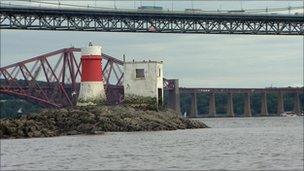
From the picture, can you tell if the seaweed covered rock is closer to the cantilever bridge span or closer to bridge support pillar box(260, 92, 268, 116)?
the cantilever bridge span

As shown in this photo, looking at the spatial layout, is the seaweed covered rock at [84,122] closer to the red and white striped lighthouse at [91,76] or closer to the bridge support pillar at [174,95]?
the red and white striped lighthouse at [91,76]

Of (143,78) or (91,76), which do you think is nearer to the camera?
(143,78)

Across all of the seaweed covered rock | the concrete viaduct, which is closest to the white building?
the seaweed covered rock

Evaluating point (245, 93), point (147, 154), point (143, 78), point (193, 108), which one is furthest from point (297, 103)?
point (147, 154)

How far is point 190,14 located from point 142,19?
514cm

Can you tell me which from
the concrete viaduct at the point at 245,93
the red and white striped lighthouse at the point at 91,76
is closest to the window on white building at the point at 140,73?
the red and white striped lighthouse at the point at 91,76

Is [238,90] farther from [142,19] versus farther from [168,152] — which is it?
[168,152]

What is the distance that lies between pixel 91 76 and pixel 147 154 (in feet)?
94.9

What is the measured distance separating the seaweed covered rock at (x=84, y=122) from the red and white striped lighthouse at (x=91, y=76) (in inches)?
195

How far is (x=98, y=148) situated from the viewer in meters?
39.0

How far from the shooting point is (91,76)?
208 ft

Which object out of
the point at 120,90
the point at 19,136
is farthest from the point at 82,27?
the point at 19,136

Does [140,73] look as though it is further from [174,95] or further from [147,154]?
[174,95]

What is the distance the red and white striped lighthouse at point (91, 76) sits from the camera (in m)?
63.2
